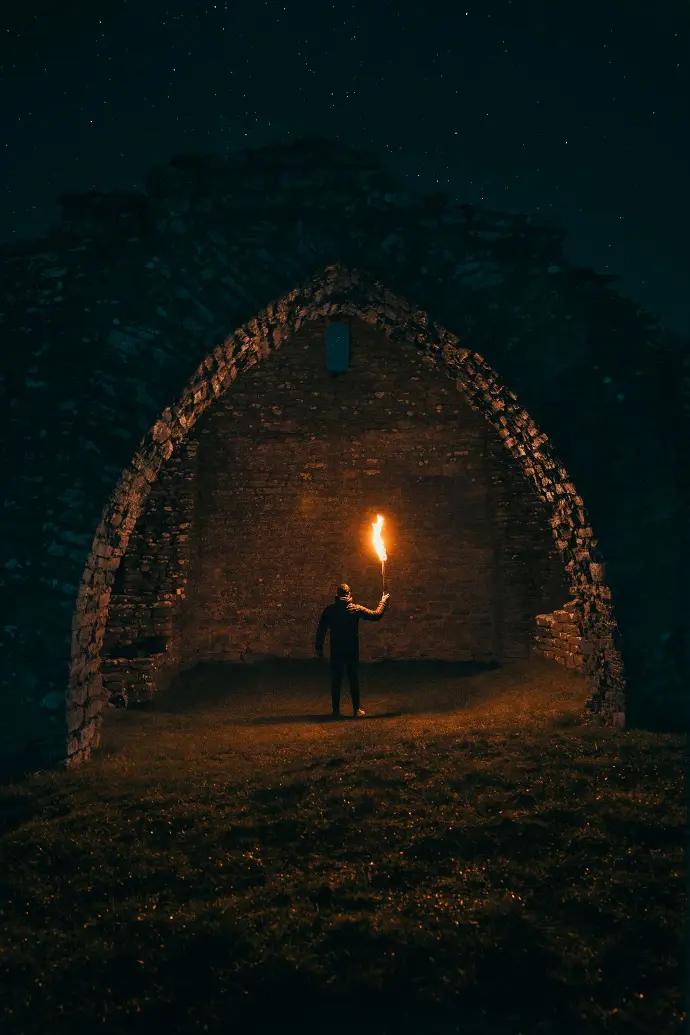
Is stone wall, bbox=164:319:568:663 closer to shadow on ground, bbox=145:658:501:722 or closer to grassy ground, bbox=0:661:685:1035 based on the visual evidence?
shadow on ground, bbox=145:658:501:722

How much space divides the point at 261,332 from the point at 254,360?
417mm

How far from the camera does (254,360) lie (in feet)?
22.2

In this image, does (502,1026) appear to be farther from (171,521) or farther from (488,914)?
(171,521)

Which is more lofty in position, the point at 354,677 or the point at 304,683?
the point at 354,677

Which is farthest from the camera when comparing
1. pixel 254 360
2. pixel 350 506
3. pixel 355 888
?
pixel 350 506

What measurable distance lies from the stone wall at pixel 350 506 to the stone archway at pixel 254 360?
4.81 m

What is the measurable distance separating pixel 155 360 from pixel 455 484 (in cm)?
683

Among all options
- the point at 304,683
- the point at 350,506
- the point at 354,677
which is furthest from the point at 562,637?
the point at 350,506

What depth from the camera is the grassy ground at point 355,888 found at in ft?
9.62

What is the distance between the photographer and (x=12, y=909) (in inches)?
144

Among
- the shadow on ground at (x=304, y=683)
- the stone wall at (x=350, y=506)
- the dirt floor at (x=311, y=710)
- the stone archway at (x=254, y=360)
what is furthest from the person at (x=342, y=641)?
the stone wall at (x=350, y=506)

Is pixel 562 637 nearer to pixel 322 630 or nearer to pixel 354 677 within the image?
pixel 354 677

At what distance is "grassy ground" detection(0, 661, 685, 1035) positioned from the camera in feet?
9.62

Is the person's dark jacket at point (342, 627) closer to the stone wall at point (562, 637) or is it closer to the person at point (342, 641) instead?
the person at point (342, 641)
